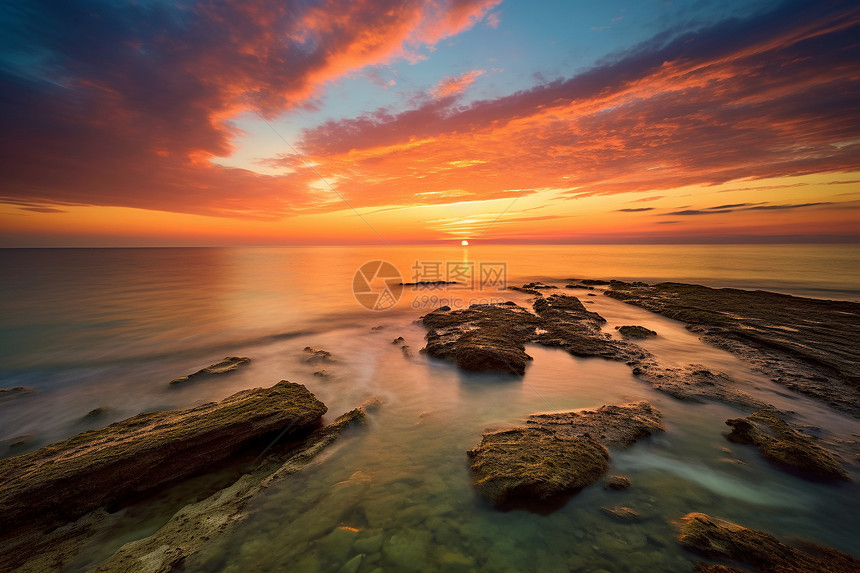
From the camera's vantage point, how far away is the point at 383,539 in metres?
4.20

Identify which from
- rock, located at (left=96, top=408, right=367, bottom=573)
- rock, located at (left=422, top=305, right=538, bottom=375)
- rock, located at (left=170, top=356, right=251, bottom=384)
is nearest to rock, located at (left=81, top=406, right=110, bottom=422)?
rock, located at (left=170, top=356, right=251, bottom=384)

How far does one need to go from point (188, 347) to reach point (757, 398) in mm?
19977

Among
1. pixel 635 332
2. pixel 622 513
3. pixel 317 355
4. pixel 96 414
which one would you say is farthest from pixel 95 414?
pixel 635 332

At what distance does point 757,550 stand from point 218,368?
13.5 m

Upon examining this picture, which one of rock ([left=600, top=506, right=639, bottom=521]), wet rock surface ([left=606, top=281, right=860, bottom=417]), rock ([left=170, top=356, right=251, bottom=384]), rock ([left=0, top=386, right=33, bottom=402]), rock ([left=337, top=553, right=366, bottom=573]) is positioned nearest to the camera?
rock ([left=337, top=553, right=366, bottom=573])

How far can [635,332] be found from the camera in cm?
1338

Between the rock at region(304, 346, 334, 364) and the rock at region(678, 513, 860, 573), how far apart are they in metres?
10.7

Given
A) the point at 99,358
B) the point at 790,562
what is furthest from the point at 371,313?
the point at 790,562

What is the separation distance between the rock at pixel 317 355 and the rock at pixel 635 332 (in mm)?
12589

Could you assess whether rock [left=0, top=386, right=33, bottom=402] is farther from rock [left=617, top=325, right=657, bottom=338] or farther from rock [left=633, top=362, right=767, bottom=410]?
rock [left=617, top=325, right=657, bottom=338]

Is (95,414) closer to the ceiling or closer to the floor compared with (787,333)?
closer to the floor

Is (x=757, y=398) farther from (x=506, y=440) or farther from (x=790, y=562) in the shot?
(x=506, y=440)

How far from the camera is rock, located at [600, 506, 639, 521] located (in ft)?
14.4
